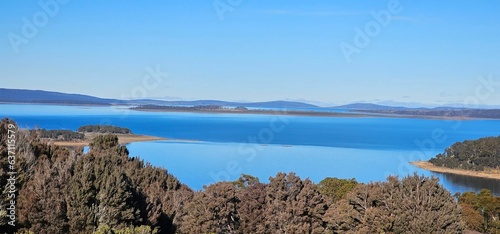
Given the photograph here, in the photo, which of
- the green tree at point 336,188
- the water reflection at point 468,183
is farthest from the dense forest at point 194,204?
the water reflection at point 468,183

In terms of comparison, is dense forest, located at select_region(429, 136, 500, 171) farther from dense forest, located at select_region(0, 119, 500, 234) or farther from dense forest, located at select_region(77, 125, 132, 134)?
dense forest, located at select_region(0, 119, 500, 234)

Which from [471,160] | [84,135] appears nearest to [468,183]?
[471,160]

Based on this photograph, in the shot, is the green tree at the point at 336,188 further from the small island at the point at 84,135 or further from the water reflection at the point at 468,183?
the small island at the point at 84,135

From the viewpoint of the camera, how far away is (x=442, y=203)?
51.4 feet

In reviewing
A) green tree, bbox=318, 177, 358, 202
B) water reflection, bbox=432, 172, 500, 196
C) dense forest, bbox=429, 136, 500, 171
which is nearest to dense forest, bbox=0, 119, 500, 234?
green tree, bbox=318, 177, 358, 202

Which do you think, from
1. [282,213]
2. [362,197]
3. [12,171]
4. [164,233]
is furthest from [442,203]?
[12,171]

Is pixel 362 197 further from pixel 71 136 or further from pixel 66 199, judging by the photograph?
pixel 71 136

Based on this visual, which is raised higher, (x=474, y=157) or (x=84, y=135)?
(x=84, y=135)

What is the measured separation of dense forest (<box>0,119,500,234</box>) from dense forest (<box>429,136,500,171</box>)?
51794 millimetres

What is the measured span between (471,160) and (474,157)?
0.58m

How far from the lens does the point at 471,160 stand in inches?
2616

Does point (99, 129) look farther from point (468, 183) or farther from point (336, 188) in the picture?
point (336, 188)

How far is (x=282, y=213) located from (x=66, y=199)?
6.36 metres

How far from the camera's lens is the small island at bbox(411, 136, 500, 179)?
6312 centimetres
